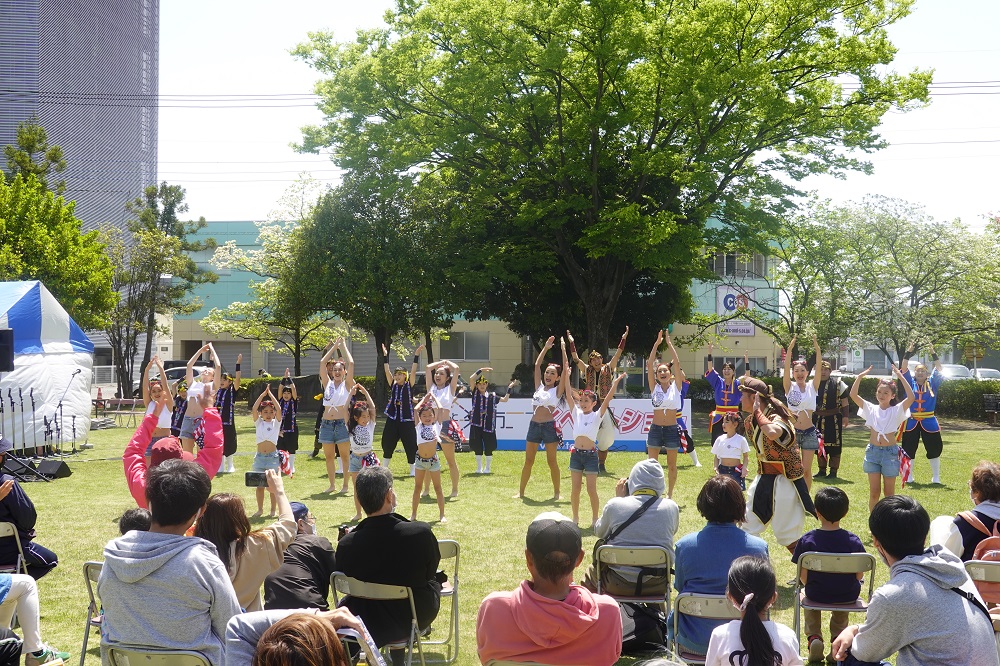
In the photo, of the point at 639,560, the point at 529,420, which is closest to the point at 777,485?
the point at 639,560

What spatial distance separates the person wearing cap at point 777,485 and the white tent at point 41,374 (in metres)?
14.5

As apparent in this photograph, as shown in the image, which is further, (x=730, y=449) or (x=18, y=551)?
(x=730, y=449)

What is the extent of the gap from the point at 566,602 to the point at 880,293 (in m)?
27.6

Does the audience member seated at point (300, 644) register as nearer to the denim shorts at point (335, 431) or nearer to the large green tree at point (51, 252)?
the denim shorts at point (335, 431)

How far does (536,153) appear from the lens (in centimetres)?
2456

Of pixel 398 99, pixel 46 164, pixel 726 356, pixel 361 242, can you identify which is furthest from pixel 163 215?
pixel 726 356

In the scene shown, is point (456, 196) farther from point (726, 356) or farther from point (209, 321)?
point (726, 356)

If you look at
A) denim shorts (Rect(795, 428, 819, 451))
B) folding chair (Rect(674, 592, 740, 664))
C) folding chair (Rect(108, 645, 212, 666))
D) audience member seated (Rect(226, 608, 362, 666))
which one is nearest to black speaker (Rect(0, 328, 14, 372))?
folding chair (Rect(108, 645, 212, 666))

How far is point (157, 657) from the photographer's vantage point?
3340 mm

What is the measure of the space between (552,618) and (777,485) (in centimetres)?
445

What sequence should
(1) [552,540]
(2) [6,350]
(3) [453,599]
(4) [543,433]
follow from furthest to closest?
(2) [6,350]
(4) [543,433]
(3) [453,599]
(1) [552,540]

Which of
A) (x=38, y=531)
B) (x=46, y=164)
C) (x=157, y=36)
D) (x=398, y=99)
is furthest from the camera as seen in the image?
(x=157, y=36)

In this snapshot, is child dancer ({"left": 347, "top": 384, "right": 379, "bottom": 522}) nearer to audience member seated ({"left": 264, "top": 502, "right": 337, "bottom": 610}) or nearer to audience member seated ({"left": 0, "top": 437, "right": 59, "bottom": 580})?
audience member seated ({"left": 0, "top": 437, "right": 59, "bottom": 580})

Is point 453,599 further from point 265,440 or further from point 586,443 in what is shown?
point 265,440
